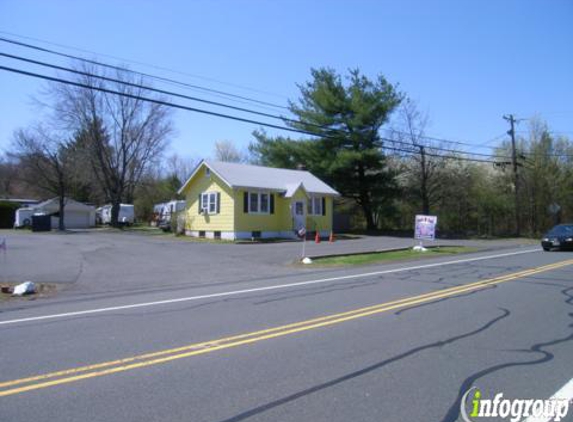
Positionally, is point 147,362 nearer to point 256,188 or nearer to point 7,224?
point 256,188

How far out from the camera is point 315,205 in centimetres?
3347

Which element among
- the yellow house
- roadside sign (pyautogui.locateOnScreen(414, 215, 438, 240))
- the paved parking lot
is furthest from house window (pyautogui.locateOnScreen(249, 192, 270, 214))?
roadside sign (pyautogui.locateOnScreen(414, 215, 438, 240))

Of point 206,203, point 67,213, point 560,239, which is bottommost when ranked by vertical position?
point 560,239

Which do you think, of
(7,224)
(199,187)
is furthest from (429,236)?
(7,224)

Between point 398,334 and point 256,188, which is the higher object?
point 256,188

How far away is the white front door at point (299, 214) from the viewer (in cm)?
3112

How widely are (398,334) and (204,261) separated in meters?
12.1

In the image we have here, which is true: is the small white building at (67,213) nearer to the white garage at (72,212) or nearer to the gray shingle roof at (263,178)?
the white garage at (72,212)

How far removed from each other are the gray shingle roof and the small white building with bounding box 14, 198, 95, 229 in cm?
2385

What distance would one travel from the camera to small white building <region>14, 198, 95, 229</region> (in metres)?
45.1

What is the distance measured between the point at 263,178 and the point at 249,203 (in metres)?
3.24

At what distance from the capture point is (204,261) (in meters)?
17.8

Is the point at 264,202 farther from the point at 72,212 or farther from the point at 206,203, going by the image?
the point at 72,212

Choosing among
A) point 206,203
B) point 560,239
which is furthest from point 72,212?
point 560,239
